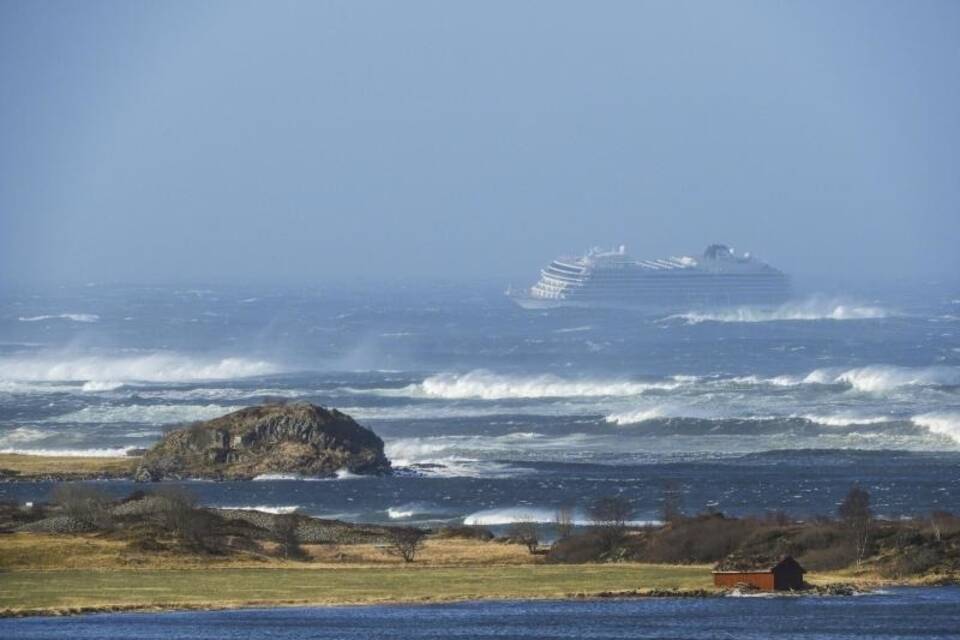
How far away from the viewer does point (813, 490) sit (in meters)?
74.9

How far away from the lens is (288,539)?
2522 inches

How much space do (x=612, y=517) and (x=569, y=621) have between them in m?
15.6

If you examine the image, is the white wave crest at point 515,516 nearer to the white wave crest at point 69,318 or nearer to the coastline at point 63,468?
the coastline at point 63,468

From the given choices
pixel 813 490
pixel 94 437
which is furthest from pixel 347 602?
pixel 94 437

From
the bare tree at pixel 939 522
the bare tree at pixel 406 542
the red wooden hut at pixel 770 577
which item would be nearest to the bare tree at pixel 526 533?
the bare tree at pixel 406 542

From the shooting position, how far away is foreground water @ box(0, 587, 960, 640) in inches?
1964

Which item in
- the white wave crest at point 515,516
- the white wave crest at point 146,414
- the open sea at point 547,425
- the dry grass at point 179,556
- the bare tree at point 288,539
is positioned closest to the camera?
the open sea at point 547,425

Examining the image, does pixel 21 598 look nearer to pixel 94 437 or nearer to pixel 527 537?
pixel 527 537

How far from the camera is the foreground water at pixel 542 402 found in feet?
251

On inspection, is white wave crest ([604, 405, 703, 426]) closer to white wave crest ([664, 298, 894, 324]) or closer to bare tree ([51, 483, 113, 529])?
bare tree ([51, 483, 113, 529])

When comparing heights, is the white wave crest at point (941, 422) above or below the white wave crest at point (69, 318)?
below

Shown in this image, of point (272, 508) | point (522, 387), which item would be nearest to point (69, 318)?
point (522, 387)

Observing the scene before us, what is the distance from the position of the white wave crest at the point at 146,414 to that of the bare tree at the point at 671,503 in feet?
94.7

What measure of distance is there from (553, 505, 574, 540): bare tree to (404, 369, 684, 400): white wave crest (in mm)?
41194
